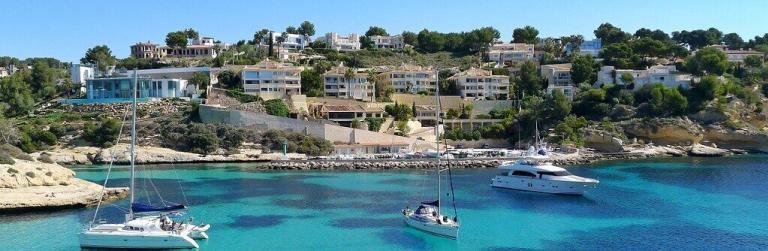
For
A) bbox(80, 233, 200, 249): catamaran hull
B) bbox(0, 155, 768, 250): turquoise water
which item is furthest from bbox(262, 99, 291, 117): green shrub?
bbox(80, 233, 200, 249): catamaran hull

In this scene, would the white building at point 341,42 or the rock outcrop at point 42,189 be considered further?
the white building at point 341,42

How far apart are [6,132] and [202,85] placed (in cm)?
2158

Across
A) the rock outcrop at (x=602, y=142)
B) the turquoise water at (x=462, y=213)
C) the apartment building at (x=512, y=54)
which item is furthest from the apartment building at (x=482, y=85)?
the turquoise water at (x=462, y=213)

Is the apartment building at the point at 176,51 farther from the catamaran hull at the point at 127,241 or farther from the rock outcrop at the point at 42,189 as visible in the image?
the catamaran hull at the point at 127,241

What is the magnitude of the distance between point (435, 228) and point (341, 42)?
7596 cm

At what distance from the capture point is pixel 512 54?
306 ft

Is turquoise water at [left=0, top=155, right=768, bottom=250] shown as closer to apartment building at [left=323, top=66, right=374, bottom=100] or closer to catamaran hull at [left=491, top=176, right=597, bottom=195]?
catamaran hull at [left=491, top=176, right=597, bottom=195]

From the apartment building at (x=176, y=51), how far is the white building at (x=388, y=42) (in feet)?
70.0

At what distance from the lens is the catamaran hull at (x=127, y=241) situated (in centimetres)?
2505

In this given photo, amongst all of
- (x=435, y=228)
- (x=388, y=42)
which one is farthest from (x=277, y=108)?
(x=388, y=42)

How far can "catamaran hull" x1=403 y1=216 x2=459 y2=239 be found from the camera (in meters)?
27.6

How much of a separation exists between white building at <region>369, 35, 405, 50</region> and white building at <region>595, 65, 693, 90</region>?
32778 millimetres

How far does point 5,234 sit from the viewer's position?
28.0 metres

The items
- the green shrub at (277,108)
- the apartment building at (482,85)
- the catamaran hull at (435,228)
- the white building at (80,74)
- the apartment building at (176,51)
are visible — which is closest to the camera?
the catamaran hull at (435,228)
